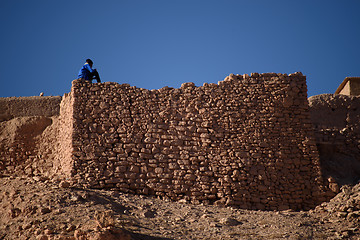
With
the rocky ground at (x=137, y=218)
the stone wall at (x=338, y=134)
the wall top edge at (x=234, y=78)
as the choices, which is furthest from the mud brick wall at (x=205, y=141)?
the stone wall at (x=338, y=134)

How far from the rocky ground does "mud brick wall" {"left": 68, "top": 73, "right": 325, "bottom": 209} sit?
55 cm

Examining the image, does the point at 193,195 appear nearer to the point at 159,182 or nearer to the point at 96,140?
the point at 159,182

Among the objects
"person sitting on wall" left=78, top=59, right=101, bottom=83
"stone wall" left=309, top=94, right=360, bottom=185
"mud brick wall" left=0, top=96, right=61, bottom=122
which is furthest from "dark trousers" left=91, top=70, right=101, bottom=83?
"stone wall" left=309, top=94, right=360, bottom=185

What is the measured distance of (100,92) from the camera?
34.8 feet

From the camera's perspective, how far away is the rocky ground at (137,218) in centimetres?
719

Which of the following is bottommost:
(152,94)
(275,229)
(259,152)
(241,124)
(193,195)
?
(275,229)

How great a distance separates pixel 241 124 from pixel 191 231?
3451 millimetres

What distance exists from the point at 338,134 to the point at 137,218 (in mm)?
6219

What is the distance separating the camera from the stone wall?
35.8ft

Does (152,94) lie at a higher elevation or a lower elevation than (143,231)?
higher

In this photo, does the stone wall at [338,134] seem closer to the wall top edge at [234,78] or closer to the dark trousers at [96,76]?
the wall top edge at [234,78]

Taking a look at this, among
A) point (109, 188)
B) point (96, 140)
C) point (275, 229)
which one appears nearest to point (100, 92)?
point (96, 140)

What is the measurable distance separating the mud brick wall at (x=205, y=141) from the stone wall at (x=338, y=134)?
0.85 m

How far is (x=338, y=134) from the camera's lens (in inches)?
464
